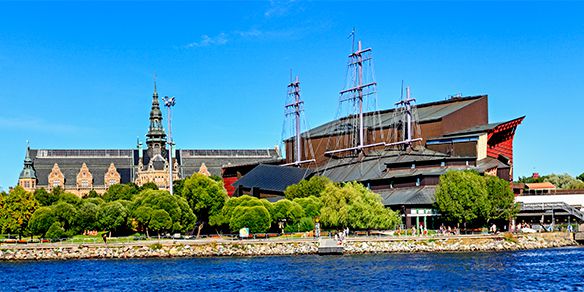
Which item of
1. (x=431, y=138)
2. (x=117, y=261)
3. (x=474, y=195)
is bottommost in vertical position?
(x=117, y=261)

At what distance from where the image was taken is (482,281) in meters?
48.1

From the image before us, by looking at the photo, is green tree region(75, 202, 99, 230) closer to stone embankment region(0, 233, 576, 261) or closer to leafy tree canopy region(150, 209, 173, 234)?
leafy tree canopy region(150, 209, 173, 234)

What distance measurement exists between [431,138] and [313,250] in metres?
48.2

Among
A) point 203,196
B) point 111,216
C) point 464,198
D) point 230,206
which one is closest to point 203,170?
point 203,196

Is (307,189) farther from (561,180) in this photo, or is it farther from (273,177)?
(561,180)

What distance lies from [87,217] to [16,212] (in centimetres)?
1152

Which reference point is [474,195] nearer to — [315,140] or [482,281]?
[482,281]

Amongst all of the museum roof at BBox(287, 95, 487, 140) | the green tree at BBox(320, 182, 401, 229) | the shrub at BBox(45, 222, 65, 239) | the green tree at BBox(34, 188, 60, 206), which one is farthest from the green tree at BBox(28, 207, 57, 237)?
the museum roof at BBox(287, 95, 487, 140)

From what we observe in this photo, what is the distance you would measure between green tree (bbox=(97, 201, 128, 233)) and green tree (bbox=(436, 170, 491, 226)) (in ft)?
116

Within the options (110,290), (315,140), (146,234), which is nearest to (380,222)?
(146,234)

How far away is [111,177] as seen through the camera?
18950 cm

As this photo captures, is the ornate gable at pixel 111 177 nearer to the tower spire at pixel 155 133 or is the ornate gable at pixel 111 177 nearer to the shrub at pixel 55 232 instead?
the tower spire at pixel 155 133

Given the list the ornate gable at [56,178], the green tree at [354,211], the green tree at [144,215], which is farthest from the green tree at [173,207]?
the ornate gable at [56,178]

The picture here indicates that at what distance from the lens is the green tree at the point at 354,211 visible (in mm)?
80750
